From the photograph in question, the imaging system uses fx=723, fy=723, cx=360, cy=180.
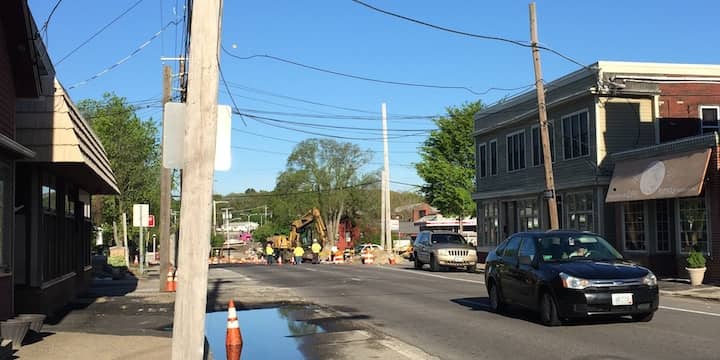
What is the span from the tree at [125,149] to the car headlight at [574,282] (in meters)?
35.9

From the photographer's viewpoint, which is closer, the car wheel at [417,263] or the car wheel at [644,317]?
the car wheel at [644,317]

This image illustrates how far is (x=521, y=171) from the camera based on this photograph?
34.1 meters

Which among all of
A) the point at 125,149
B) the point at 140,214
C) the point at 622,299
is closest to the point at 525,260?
the point at 622,299

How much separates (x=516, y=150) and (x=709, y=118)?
31.5ft

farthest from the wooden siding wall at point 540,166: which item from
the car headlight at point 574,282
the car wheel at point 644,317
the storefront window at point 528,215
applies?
the car headlight at point 574,282

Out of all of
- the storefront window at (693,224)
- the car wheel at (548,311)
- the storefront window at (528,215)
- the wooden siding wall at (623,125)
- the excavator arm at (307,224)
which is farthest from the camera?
the excavator arm at (307,224)

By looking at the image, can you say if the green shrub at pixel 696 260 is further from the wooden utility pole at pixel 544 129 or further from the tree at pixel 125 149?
the tree at pixel 125 149

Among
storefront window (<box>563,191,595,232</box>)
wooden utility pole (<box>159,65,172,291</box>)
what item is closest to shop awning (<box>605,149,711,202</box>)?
storefront window (<box>563,191,595,232</box>)

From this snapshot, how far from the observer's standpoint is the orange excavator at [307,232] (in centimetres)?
5525

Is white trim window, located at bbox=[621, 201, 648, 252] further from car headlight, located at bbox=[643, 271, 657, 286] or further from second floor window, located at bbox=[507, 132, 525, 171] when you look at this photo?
car headlight, located at bbox=[643, 271, 657, 286]

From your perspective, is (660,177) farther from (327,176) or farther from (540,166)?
(327,176)

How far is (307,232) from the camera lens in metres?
58.0

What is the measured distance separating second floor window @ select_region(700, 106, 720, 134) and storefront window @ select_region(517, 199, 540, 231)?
330 inches

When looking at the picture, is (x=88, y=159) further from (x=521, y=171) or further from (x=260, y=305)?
(x=521, y=171)
